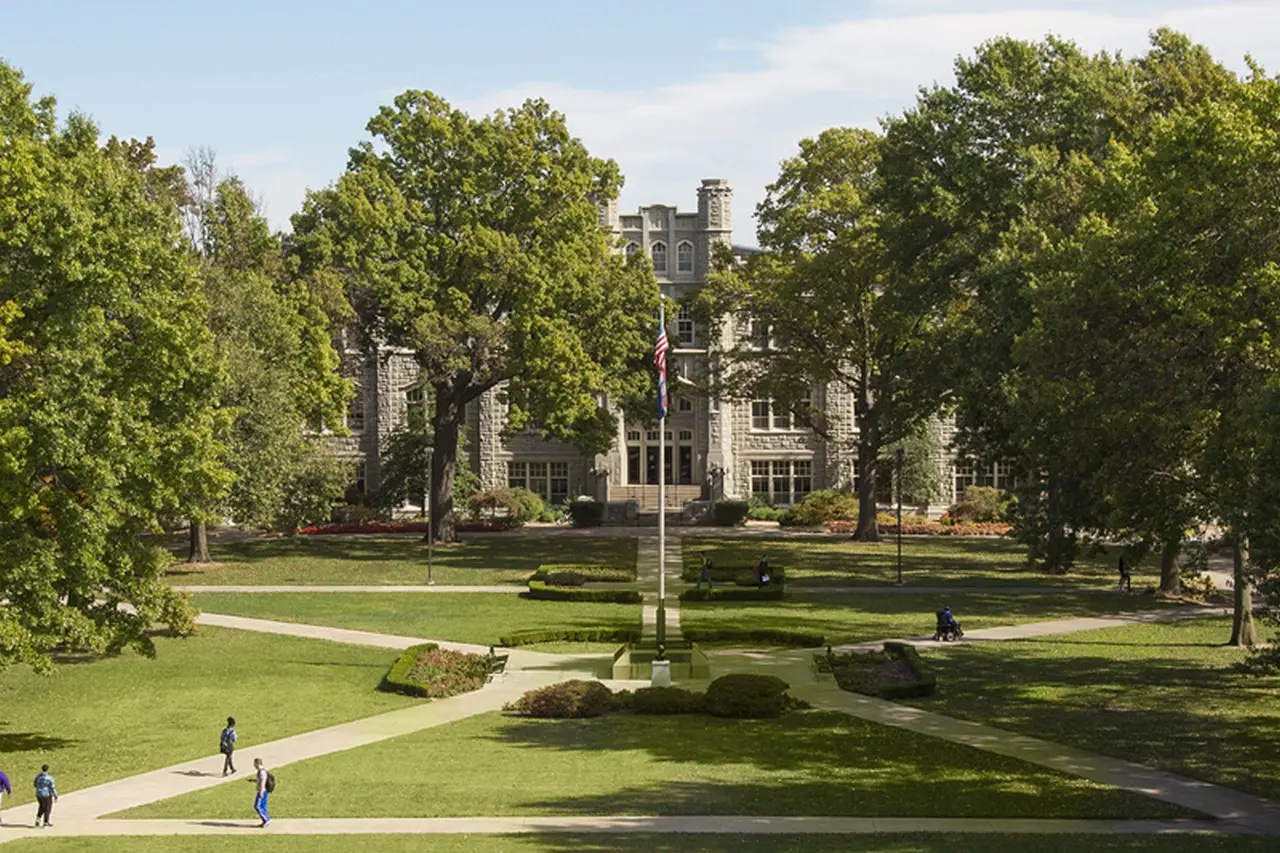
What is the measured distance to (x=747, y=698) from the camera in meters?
30.8

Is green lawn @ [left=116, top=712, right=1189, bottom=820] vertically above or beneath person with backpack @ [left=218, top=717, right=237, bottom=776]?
beneath

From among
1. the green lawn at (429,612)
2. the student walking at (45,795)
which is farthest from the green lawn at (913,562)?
the student walking at (45,795)

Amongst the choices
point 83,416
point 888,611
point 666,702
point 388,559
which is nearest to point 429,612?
point 388,559

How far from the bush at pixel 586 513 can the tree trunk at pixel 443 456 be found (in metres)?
10.5

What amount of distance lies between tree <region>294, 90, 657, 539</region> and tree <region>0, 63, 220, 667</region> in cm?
2627

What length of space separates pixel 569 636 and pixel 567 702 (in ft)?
26.5

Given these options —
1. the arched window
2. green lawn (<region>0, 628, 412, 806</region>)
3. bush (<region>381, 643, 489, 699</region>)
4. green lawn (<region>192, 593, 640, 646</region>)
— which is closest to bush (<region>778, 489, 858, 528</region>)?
the arched window

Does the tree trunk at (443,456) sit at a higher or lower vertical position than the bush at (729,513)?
higher

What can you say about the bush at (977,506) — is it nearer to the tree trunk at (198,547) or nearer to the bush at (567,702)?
the tree trunk at (198,547)

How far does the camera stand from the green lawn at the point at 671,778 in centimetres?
2384

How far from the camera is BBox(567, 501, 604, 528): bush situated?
71.0m

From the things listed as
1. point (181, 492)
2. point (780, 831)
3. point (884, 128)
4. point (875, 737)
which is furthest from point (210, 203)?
point (780, 831)

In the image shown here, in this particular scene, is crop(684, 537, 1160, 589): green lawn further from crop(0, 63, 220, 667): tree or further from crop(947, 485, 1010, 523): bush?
crop(0, 63, 220, 667): tree

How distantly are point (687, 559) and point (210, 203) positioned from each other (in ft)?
83.1
